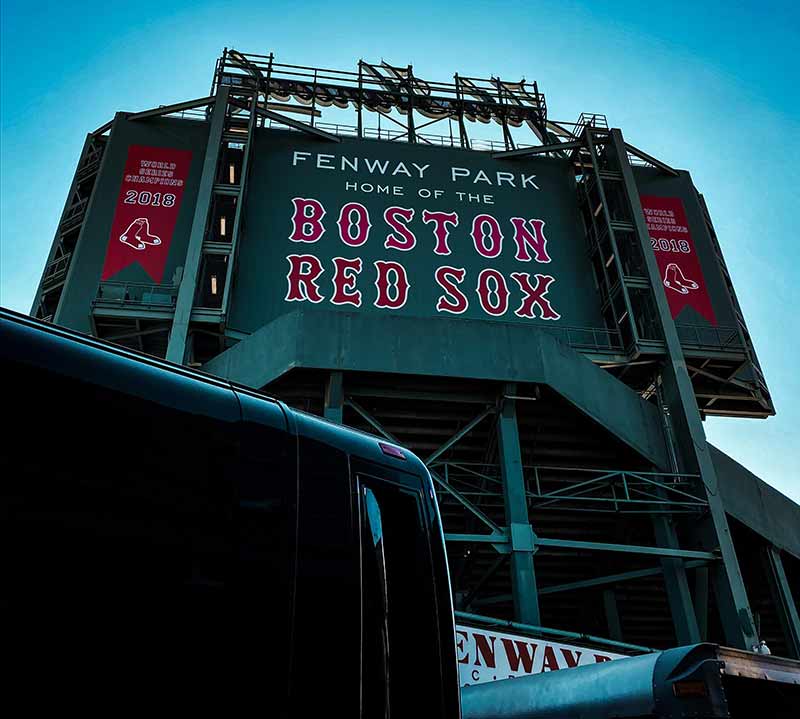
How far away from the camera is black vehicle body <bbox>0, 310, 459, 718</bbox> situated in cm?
258

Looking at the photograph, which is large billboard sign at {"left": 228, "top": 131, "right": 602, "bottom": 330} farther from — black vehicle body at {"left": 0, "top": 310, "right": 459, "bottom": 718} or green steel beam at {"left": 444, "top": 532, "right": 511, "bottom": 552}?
black vehicle body at {"left": 0, "top": 310, "right": 459, "bottom": 718}

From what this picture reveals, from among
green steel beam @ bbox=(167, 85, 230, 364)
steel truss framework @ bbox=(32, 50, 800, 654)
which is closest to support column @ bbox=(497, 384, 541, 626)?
steel truss framework @ bbox=(32, 50, 800, 654)

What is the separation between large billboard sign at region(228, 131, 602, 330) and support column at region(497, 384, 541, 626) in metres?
5.95

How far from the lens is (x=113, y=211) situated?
22.5m

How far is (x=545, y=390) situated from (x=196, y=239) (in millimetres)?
11251

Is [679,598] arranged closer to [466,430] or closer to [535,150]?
[466,430]

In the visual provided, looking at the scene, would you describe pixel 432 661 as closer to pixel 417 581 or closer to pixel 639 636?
pixel 417 581

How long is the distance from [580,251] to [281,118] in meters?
11.7

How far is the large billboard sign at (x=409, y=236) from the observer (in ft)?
72.0

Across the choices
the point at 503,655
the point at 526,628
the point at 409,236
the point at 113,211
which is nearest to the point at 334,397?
the point at 526,628

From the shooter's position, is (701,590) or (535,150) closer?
(701,590)

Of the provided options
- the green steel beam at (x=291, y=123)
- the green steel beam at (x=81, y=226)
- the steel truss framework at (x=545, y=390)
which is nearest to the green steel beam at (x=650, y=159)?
the steel truss framework at (x=545, y=390)

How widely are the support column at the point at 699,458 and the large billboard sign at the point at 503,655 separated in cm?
561

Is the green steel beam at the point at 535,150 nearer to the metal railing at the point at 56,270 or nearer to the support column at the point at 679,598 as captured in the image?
the support column at the point at 679,598
